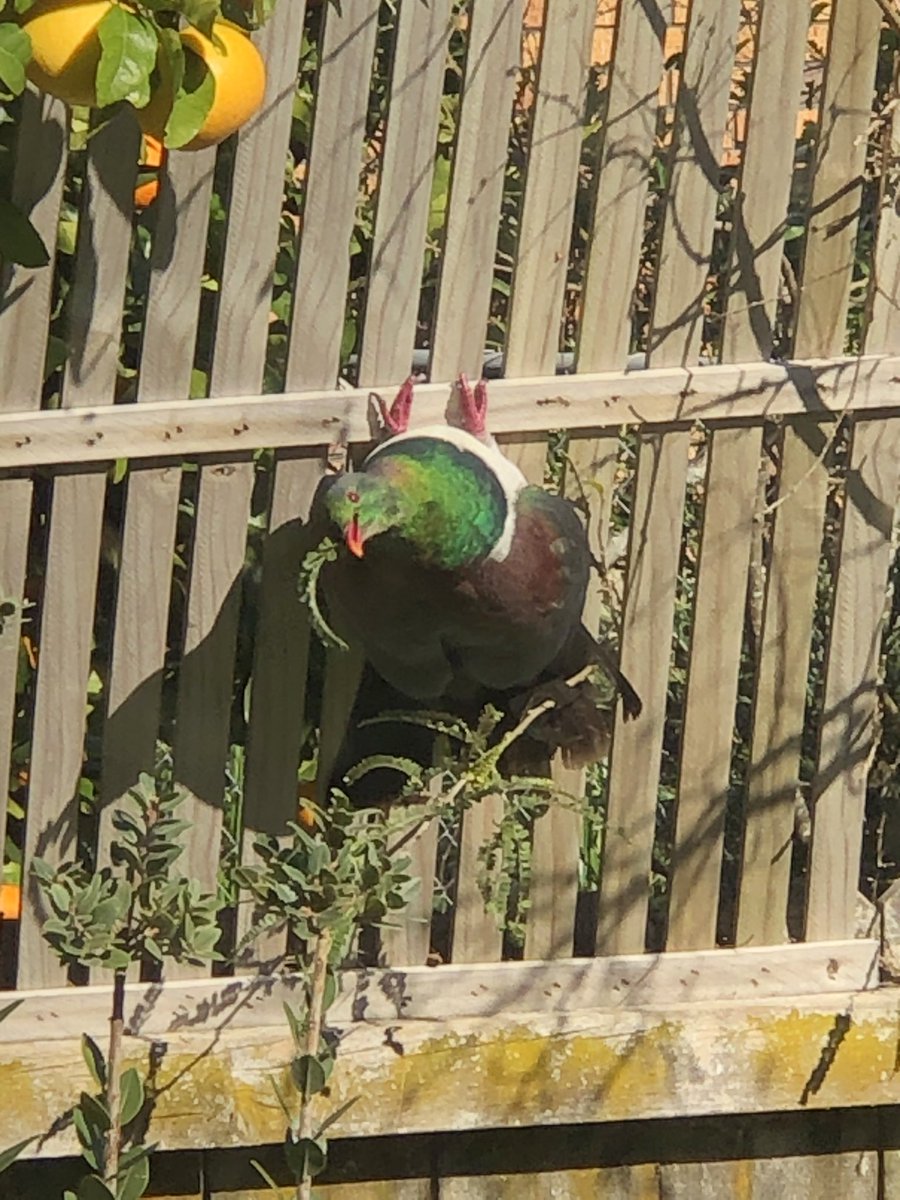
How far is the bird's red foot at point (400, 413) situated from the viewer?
2.53 m

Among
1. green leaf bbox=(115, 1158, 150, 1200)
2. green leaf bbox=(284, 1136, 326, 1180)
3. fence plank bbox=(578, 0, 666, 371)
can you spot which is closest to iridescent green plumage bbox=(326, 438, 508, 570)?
fence plank bbox=(578, 0, 666, 371)

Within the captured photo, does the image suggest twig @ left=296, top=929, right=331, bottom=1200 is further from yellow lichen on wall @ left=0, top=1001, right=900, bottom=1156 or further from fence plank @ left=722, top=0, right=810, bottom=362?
fence plank @ left=722, top=0, right=810, bottom=362

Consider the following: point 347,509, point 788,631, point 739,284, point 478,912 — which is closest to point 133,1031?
point 478,912

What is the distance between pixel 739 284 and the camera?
8.63 ft

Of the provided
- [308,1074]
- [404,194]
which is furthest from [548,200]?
[308,1074]

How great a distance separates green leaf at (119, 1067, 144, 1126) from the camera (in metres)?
2.48

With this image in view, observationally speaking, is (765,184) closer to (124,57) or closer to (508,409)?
(508,409)

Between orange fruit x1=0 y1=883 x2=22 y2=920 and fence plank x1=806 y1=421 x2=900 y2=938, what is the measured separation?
126cm

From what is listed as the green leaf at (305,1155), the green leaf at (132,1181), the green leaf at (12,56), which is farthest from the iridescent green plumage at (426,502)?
the green leaf at (132,1181)

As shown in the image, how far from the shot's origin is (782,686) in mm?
2764

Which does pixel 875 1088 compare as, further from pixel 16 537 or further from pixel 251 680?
pixel 16 537

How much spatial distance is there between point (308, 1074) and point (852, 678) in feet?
3.39

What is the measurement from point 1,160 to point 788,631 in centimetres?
136

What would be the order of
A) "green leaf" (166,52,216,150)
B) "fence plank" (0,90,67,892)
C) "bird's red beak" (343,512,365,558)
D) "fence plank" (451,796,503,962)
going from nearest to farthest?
1. "green leaf" (166,52,216,150)
2. "bird's red beak" (343,512,365,558)
3. "fence plank" (0,90,67,892)
4. "fence plank" (451,796,503,962)
